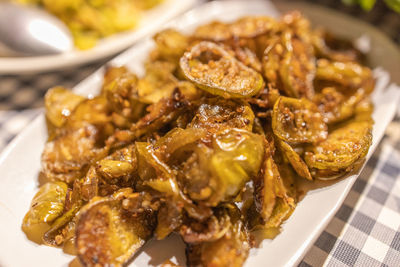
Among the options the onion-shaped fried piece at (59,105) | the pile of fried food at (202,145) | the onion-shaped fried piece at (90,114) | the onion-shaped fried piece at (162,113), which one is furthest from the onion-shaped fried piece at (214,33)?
the onion-shaped fried piece at (59,105)

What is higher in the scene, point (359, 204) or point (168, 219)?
point (168, 219)

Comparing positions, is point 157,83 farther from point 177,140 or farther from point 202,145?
point 202,145

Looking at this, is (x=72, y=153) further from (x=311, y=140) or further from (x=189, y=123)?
(x=311, y=140)

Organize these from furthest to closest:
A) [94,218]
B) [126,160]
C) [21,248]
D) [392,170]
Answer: [392,170], [126,160], [21,248], [94,218]

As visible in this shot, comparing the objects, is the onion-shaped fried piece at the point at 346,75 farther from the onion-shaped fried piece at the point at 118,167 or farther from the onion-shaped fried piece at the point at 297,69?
the onion-shaped fried piece at the point at 118,167

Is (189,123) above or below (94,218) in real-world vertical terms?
above

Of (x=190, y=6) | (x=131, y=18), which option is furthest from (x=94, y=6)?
(x=190, y=6)

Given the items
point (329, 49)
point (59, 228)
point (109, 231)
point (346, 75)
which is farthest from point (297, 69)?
point (59, 228)
